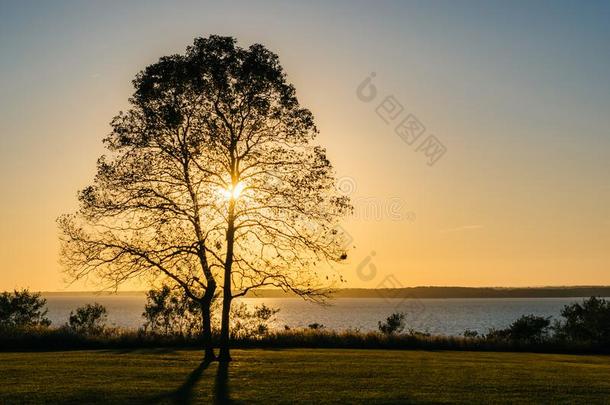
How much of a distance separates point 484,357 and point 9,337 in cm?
2885

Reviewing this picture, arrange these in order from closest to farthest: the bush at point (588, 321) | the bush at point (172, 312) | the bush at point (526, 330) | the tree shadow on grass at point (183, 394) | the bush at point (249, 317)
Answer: the tree shadow on grass at point (183, 394)
the bush at point (526, 330)
the bush at point (588, 321)
the bush at point (249, 317)
the bush at point (172, 312)

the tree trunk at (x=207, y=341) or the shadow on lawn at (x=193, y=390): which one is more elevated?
the tree trunk at (x=207, y=341)

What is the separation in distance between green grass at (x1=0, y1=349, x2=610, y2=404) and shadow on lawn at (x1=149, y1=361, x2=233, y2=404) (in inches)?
1.4

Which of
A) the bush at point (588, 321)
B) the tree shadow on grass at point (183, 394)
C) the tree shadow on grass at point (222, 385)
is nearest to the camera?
the tree shadow on grass at point (183, 394)

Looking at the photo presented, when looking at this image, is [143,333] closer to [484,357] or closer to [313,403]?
[484,357]

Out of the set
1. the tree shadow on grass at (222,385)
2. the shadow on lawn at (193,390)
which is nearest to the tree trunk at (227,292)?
the tree shadow on grass at (222,385)

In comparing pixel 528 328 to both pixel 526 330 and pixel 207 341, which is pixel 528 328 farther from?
pixel 207 341

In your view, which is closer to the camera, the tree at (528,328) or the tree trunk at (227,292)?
the tree trunk at (227,292)

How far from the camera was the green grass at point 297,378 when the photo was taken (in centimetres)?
2306

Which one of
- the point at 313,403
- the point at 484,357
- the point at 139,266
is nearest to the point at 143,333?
the point at 139,266

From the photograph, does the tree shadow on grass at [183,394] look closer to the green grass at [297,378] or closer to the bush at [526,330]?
the green grass at [297,378]

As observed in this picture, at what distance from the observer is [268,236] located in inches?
1351

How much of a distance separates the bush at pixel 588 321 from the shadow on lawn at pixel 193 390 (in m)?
34.1

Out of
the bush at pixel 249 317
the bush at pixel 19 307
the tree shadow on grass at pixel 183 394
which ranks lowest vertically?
the tree shadow on grass at pixel 183 394
